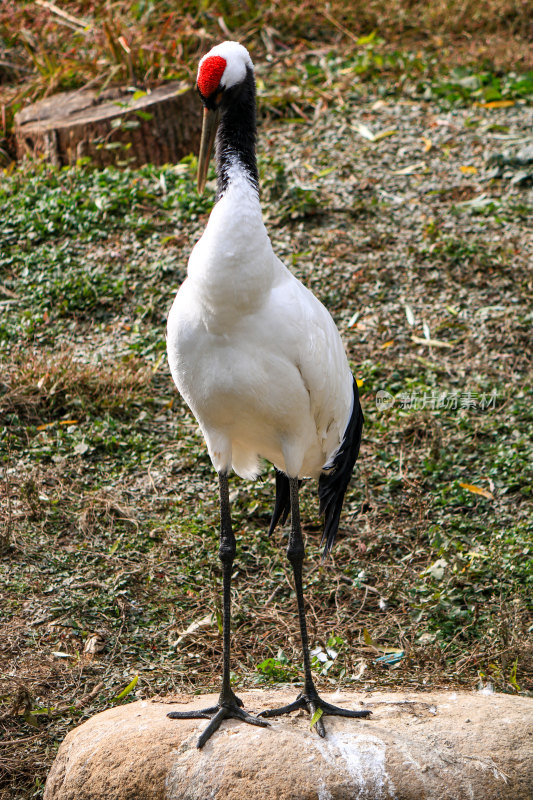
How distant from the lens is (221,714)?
3258mm

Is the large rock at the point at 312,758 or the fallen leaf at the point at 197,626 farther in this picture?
the fallen leaf at the point at 197,626

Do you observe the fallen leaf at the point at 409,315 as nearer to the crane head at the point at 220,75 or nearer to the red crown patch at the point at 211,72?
the crane head at the point at 220,75

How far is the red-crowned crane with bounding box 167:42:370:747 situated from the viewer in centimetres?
314

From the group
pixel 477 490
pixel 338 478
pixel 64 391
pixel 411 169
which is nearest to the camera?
pixel 338 478

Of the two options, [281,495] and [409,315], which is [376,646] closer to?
[281,495]

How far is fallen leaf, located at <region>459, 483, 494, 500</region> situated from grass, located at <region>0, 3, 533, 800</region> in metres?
0.03

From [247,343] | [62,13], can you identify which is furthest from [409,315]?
[62,13]

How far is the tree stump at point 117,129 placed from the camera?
732cm

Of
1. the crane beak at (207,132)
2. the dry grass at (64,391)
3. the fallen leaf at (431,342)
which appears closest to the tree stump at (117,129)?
the dry grass at (64,391)

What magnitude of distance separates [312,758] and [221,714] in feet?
1.39

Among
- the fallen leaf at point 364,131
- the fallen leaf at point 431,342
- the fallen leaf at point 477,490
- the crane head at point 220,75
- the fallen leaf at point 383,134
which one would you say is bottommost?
the fallen leaf at point 477,490

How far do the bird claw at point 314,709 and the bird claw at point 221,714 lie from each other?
0.33 ft

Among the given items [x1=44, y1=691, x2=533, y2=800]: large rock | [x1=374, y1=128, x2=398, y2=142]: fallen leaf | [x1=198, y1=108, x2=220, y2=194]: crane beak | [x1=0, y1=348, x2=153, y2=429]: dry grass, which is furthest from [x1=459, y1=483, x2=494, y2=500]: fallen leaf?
[x1=374, y1=128, x2=398, y2=142]: fallen leaf

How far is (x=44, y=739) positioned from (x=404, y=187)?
5058 millimetres
